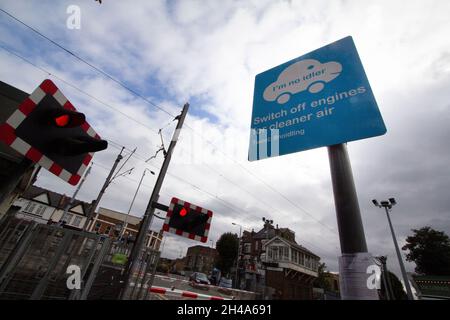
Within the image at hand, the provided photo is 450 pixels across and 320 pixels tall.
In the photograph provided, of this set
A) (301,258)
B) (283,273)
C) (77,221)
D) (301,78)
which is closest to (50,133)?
Answer: (301,78)

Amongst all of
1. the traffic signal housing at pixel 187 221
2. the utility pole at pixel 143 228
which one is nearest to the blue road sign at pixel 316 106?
the traffic signal housing at pixel 187 221

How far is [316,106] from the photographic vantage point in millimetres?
2117

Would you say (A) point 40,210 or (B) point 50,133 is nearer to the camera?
(B) point 50,133

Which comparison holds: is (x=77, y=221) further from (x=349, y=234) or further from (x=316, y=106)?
(x=349, y=234)

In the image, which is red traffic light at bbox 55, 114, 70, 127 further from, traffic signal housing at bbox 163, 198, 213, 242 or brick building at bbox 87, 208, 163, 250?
brick building at bbox 87, 208, 163, 250

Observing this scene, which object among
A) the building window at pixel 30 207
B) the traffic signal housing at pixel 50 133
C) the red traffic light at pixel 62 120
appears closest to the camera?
the traffic signal housing at pixel 50 133

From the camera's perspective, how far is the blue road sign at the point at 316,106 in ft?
6.09

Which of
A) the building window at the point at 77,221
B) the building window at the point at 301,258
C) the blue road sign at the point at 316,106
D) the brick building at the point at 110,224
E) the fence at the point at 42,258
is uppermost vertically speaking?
the brick building at the point at 110,224

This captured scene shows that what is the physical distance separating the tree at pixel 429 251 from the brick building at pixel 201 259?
166ft

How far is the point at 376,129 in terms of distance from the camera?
1.74m

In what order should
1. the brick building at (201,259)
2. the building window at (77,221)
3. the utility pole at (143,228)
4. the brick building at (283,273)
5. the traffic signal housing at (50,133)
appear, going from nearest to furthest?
the traffic signal housing at (50,133) → the utility pole at (143,228) → the brick building at (283,273) → the building window at (77,221) → the brick building at (201,259)

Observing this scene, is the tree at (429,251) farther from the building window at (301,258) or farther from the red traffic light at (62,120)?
the red traffic light at (62,120)

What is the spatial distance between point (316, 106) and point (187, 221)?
3.73 m
